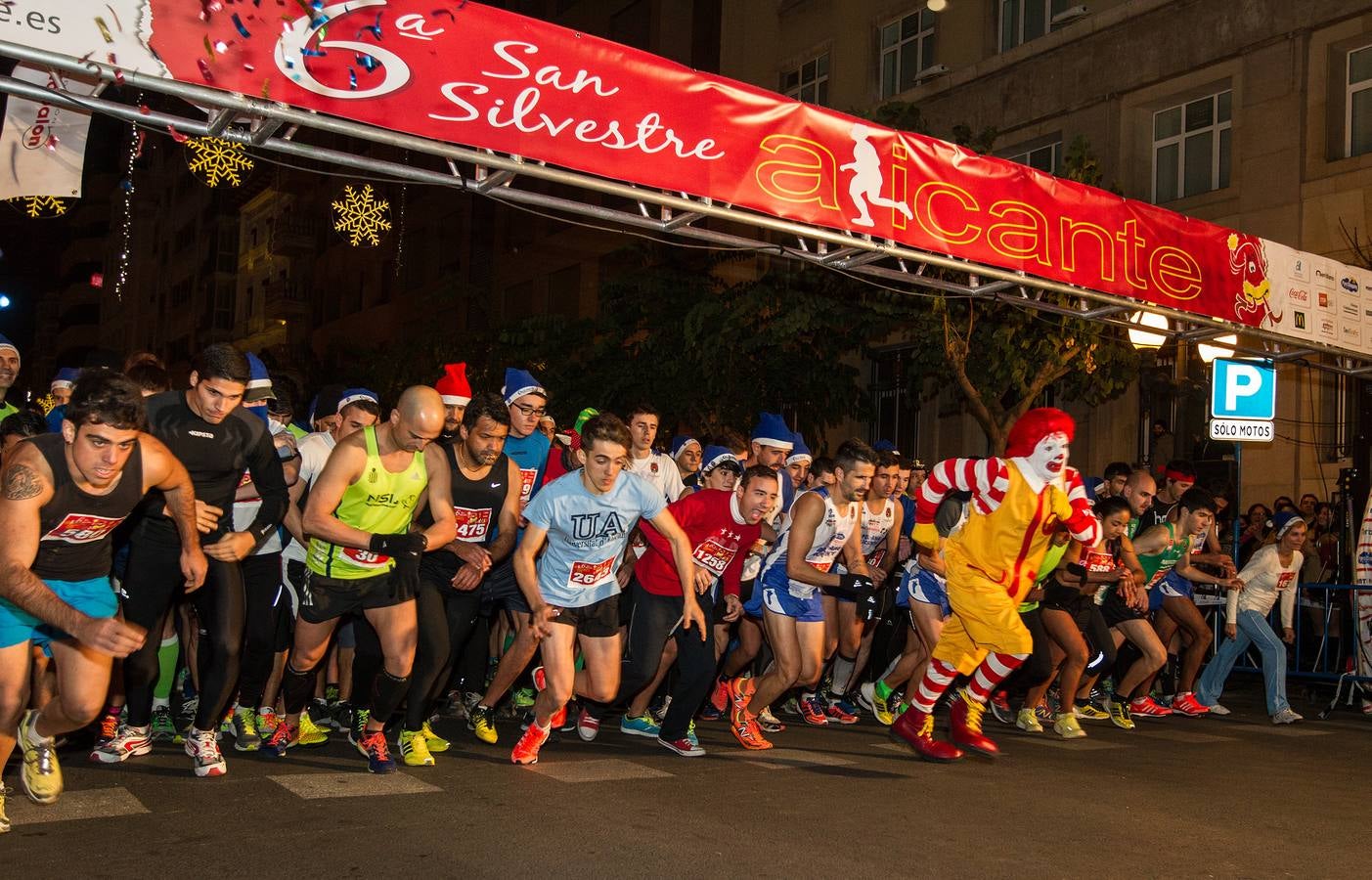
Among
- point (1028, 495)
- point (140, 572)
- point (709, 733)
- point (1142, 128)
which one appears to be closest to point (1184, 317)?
point (1028, 495)

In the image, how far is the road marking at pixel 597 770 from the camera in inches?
273

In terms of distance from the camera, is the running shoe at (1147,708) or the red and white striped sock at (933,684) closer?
the red and white striped sock at (933,684)

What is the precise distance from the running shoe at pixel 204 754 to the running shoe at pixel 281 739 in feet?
1.65

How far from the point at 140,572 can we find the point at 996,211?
670 centimetres

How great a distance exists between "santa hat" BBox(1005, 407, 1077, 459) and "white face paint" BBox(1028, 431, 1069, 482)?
0.03 meters

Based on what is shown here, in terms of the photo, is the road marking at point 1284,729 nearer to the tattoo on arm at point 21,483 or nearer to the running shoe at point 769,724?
the running shoe at point 769,724

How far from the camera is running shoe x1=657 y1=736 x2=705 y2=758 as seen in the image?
7.84m

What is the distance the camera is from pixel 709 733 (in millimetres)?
8859

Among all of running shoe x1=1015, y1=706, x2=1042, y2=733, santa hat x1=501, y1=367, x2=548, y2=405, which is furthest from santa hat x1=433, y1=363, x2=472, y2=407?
running shoe x1=1015, y1=706, x2=1042, y2=733

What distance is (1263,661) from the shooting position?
448 inches

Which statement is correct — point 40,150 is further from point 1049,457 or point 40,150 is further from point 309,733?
point 1049,457

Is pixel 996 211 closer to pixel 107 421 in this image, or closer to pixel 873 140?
pixel 873 140

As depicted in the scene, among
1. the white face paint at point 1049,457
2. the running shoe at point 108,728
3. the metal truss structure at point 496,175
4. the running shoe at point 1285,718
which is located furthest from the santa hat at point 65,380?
the running shoe at point 1285,718

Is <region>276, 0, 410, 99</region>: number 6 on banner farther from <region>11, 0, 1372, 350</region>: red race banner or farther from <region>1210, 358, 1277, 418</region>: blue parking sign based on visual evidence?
<region>1210, 358, 1277, 418</region>: blue parking sign
